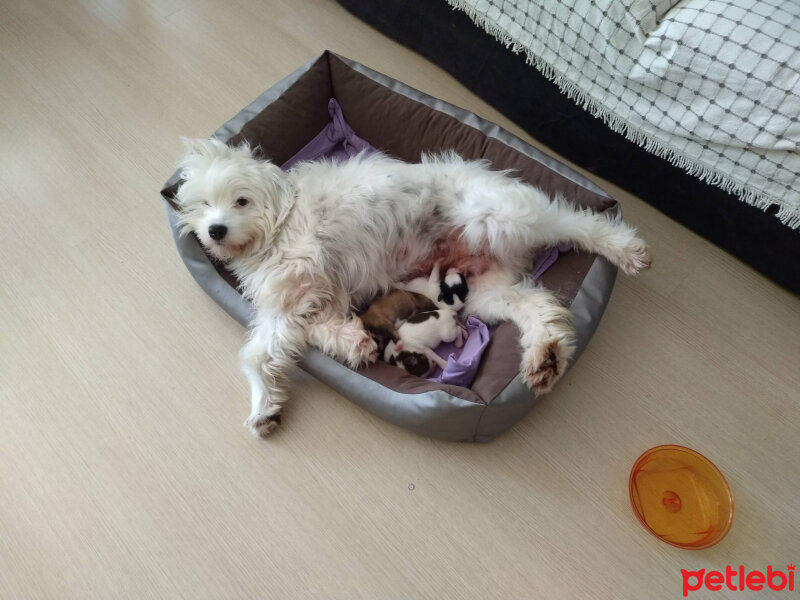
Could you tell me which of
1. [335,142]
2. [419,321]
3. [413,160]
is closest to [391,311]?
[419,321]

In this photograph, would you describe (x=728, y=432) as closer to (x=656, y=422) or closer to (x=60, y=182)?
(x=656, y=422)

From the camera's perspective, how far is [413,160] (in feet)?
7.13

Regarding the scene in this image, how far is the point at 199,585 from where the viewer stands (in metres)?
1.56

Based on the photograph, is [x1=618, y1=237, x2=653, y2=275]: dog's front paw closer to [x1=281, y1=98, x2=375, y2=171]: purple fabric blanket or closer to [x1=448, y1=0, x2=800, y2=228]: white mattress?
[x1=448, y1=0, x2=800, y2=228]: white mattress

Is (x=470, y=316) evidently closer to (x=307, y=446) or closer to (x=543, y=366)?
(x=543, y=366)

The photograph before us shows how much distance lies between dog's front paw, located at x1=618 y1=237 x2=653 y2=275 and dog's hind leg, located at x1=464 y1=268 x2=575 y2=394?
242mm

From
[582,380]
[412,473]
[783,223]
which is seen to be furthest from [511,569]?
[783,223]

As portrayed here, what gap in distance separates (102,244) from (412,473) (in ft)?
4.40

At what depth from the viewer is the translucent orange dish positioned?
1571 mm

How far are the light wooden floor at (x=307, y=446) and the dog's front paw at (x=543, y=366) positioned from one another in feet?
0.77

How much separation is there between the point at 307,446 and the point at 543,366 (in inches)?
28.0

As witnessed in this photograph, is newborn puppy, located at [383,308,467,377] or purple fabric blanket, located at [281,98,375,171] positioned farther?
purple fabric blanket, located at [281,98,375,171]

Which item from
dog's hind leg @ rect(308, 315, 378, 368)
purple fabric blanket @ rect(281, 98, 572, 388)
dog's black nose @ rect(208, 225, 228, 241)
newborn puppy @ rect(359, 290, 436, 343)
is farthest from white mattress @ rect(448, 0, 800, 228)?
dog's black nose @ rect(208, 225, 228, 241)

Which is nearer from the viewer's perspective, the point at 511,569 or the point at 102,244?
the point at 511,569
